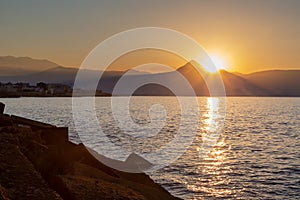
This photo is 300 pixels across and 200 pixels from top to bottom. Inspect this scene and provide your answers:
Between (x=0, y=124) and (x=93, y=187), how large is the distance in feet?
26.9

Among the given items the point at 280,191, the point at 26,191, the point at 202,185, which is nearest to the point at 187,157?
the point at 202,185

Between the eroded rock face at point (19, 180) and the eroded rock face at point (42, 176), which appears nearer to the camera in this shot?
the eroded rock face at point (19, 180)

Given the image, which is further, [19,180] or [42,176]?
[42,176]

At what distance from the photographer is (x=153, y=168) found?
34.1 m

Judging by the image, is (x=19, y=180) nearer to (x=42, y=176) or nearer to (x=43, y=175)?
(x=42, y=176)

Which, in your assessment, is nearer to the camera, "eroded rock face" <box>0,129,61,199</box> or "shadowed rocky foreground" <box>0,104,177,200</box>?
"eroded rock face" <box>0,129,61,199</box>

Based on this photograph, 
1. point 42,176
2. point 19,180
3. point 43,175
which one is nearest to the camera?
point 19,180

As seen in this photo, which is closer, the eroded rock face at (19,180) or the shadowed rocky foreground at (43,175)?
the eroded rock face at (19,180)

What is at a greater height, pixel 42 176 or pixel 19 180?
pixel 19 180

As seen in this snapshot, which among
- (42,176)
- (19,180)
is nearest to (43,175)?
(42,176)

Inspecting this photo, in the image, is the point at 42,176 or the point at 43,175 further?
the point at 43,175

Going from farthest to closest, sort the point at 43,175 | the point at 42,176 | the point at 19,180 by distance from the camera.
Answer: the point at 43,175 → the point at 42,176 → the point at 19,180

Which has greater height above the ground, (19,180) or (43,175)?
(19,180)

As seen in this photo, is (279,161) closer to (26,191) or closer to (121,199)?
(121,199)
